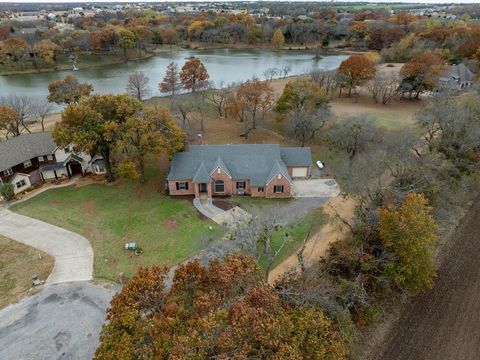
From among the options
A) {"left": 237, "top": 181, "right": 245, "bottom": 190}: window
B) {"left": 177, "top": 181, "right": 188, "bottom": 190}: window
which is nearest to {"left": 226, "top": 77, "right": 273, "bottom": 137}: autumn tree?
{"left": 237, "top": 181, "right": 245, "bottom": 190}: window

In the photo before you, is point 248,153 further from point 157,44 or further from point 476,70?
point 157,44

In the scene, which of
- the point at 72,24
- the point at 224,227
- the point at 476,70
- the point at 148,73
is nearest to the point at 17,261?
the point at 224,227

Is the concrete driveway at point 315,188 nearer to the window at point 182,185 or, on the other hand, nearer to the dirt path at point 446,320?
the window at point 182,185

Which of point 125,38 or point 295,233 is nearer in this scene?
point 295,233

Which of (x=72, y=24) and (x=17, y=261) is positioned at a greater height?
(x=72, y=24)

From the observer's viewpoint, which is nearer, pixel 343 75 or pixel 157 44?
pixel 343 75

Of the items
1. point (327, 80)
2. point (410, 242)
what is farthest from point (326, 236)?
point (327, 80)

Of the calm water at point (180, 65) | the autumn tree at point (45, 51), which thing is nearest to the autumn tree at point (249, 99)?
the calm water at point (180, 65)

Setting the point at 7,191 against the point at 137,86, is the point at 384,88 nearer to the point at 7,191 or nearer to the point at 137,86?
the point at 137,86
